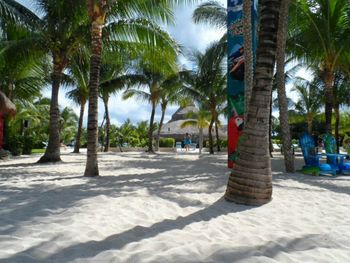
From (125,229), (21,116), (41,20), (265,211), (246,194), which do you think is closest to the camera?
(125,229)

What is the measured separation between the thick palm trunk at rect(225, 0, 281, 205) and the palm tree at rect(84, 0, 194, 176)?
4430mm

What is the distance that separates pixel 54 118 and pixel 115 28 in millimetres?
4306

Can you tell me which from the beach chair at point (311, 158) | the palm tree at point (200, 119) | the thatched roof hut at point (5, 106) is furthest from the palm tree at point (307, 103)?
the thatched roof hut at point (5, 106)

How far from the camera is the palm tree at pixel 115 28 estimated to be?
9.42m

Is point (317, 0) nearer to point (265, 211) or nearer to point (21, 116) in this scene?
point (265, 211)

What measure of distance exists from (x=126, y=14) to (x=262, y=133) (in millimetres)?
7226

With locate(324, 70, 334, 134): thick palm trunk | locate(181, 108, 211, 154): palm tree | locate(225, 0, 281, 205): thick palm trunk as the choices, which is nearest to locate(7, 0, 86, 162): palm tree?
locate(225, 0, 281, 205): thick palm trunk

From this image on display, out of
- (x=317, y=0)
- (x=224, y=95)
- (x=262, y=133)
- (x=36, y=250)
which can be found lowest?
(x=36, y=250)

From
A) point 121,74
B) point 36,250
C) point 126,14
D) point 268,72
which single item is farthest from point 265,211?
point 121,74

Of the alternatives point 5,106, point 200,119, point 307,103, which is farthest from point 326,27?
point 307,103

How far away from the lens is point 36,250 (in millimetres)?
3395

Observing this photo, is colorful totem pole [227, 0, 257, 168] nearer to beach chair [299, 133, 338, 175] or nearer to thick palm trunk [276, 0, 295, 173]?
thick palm trunk [276, 0, 295, 173]

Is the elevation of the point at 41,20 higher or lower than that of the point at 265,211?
higher

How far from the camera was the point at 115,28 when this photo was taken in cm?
1192
